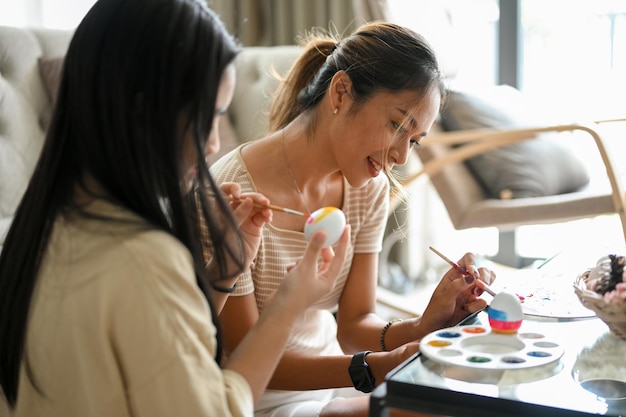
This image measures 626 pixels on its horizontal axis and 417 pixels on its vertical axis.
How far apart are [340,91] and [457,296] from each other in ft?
1.43

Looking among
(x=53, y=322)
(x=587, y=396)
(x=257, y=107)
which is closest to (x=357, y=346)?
(x=587, y=396)

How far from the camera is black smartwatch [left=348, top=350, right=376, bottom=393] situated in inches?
47.7

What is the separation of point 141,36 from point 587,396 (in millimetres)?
665

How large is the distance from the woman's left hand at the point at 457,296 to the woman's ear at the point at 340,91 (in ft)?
1.20

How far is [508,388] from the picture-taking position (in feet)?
2.94

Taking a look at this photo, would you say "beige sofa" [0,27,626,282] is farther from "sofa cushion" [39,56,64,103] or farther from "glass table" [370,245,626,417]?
"glass table" [370,245,626,417]

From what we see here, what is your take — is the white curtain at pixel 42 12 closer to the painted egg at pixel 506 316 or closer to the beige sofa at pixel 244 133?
the beige sofa at pixel 244 133

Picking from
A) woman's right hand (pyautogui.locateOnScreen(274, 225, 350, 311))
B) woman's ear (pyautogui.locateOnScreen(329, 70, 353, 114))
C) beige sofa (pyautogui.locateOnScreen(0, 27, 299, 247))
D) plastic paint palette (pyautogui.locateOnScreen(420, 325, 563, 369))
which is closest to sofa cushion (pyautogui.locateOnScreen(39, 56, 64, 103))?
beige sofa (pyautogui.locateOnScreen(0, 27, 299, 247))

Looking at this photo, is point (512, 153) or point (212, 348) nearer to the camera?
point (212, 348)

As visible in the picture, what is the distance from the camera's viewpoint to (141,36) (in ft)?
2.86

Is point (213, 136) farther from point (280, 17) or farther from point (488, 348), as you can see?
point (280, 17)

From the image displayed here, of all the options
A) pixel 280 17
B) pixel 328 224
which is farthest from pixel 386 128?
pixel 280 17

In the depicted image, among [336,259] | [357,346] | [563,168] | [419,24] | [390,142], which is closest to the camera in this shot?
[336,259]

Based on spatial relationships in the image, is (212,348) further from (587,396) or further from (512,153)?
(512,153)
